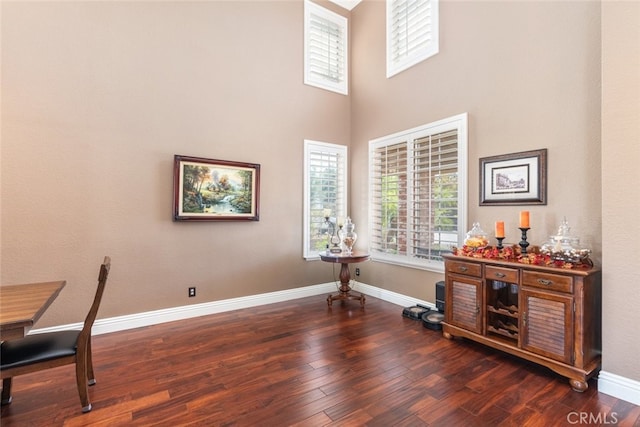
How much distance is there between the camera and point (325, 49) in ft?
16.2

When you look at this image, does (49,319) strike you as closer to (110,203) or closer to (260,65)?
(110,203)

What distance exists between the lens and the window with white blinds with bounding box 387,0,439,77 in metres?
3.82

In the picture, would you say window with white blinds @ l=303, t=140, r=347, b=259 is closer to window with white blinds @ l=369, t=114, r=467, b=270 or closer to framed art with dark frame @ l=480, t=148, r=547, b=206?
window with white blinds @ l=369, t=114, r=467, b=270

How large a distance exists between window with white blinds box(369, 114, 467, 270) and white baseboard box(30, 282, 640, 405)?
1.92ft

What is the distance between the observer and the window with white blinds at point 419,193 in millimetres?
3538

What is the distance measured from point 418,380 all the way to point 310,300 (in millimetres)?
2348

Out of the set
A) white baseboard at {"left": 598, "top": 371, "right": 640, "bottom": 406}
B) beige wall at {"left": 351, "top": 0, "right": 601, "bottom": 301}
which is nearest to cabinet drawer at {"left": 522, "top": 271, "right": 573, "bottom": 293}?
beige wall at {"left": 351, "top": 0, "right": 601, "bottom": 301}

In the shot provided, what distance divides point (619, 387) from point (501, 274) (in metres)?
1.03

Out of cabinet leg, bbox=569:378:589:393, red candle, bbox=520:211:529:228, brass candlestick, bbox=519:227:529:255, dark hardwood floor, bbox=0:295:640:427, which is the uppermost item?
red candle, bbox=520:211:529:228

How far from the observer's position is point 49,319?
3061 mm

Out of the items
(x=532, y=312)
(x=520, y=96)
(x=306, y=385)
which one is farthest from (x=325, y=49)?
(x=306, y=385)

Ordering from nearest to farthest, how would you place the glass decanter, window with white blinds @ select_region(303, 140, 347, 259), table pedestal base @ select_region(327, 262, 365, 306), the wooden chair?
the wooden chair < table pedestal base @ select_region(327, 262, 365, 306) < the glass decanter < window with white blinds @ select_region(303, 140, 347, 259)

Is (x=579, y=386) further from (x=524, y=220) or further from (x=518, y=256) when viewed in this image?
(x=524, y=220)

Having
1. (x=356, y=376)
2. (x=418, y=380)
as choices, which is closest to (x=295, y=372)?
(x=356, y=376)
